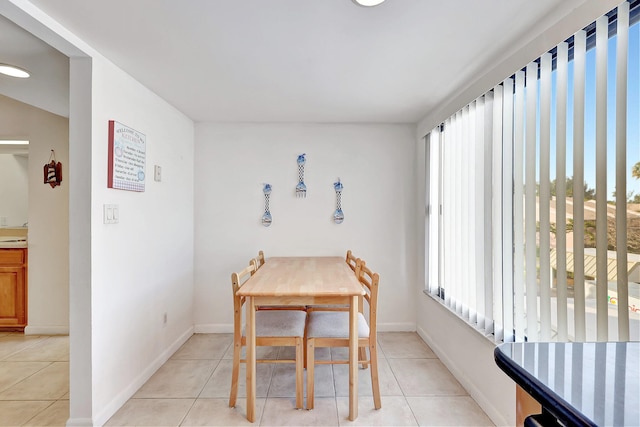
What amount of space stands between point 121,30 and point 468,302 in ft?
9.06

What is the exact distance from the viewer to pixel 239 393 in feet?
7.28

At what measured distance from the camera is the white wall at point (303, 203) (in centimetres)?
337

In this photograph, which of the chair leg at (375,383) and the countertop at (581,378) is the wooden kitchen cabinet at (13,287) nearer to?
the chair leg at (375,383)

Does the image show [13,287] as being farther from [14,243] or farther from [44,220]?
[44,220]

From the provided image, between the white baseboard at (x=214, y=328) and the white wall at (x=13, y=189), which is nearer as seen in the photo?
the white baseboard at (x=214, y=328)

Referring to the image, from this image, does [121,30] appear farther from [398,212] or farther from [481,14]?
[398,212]

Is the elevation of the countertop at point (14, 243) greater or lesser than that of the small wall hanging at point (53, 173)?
lesser

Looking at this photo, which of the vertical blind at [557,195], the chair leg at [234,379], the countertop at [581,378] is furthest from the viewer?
the chair leg at [234,379]

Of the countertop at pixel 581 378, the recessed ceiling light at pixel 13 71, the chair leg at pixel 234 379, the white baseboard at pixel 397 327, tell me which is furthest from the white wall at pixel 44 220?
the countertop at pixel 581 378

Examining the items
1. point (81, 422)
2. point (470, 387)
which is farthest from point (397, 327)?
point (81, 422)

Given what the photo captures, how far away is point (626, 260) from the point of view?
44.9 inches

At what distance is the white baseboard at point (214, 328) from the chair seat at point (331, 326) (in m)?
1.41

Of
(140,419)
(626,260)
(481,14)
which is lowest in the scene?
(140,419)

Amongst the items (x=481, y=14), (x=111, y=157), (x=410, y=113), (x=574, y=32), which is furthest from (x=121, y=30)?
(x=410, y=113)
